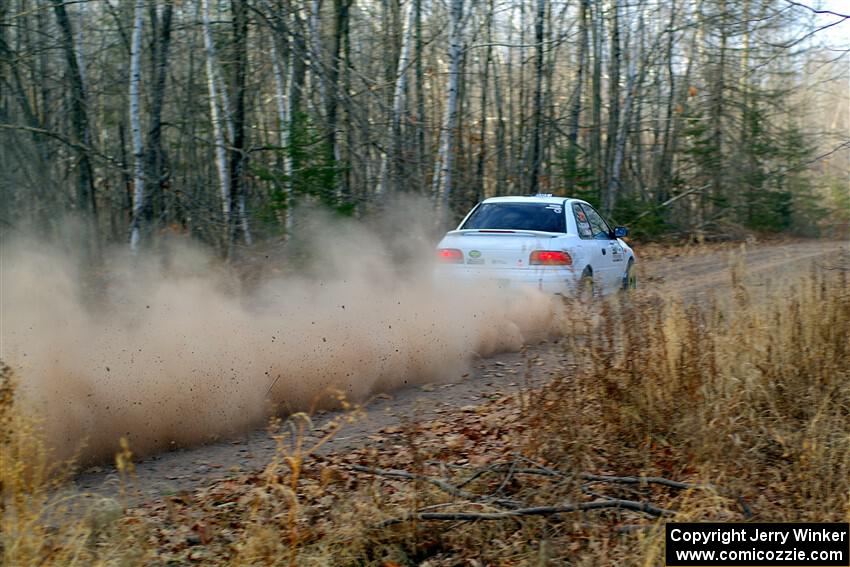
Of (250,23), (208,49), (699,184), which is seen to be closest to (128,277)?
(250,23)

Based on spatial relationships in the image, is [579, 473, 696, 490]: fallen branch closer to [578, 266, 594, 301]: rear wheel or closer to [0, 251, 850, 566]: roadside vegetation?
[0, 251, 850, 566]: roadside vegetation

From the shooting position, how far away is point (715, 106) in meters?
26.8

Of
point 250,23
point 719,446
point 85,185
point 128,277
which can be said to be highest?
point 250,23

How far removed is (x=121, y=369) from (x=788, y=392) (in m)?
5.86

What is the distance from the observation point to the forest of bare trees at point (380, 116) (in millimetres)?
15078

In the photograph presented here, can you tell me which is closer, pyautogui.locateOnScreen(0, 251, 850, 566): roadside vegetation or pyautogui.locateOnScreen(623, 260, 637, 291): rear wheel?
pyautogui.locateOnScreen(0, 251, 850, 566): roadside vegetation

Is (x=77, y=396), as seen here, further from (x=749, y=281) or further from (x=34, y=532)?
(x=749, y=281)

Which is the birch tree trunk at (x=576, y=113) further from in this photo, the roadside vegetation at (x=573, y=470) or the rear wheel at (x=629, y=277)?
the roadside vegetation at (x=573, y=470)

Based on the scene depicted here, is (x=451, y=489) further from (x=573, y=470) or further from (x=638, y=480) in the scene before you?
(x=638, y=480)

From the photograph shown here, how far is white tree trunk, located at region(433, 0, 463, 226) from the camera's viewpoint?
17.5 metres

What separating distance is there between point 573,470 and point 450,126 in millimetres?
13303

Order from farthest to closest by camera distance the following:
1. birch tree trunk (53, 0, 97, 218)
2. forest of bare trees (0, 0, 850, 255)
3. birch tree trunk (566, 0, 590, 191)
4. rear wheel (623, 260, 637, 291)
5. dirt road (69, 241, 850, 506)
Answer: birch tree trunk (566, 0, 590, 191), birch tree trunk (53, 0, 97, 218), forest of bare trees (0, 0, 850, 255), rear wheel (623, 260, 637, 291), dirt road (69, 241, 850, 506)

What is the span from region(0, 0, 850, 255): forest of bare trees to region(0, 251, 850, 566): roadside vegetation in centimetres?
414

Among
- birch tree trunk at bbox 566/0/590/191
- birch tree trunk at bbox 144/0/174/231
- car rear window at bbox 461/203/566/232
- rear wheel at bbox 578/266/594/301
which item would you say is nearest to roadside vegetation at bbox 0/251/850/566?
rear wheel at bbox 578/266/594/301
